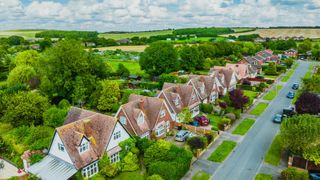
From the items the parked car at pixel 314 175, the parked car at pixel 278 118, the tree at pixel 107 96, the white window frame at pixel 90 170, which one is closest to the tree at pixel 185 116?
the parked car at pixel 278 118

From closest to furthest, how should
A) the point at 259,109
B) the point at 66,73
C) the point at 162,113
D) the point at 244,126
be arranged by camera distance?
the point at 162,113 → the point at 244,126 → the point at 259,109 → the point at 66,73

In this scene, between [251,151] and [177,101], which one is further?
[177,101]

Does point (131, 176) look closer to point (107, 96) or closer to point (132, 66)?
point (107, 96)

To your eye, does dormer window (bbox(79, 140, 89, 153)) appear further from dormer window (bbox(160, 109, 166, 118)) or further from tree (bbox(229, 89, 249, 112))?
tree (bbox(229, 89, 249, 112))

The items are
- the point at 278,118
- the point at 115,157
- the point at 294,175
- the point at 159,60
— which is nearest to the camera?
the point at 294,175

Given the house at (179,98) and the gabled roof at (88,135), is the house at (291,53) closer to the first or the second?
the house at (179,98)

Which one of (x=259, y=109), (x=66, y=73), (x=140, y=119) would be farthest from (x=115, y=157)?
(x=259, y=109)

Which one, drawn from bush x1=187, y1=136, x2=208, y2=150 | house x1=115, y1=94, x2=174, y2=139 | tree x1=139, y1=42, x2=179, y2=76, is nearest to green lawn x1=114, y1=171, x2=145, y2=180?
house x1=115, y1=94, x2=174, y2=139
